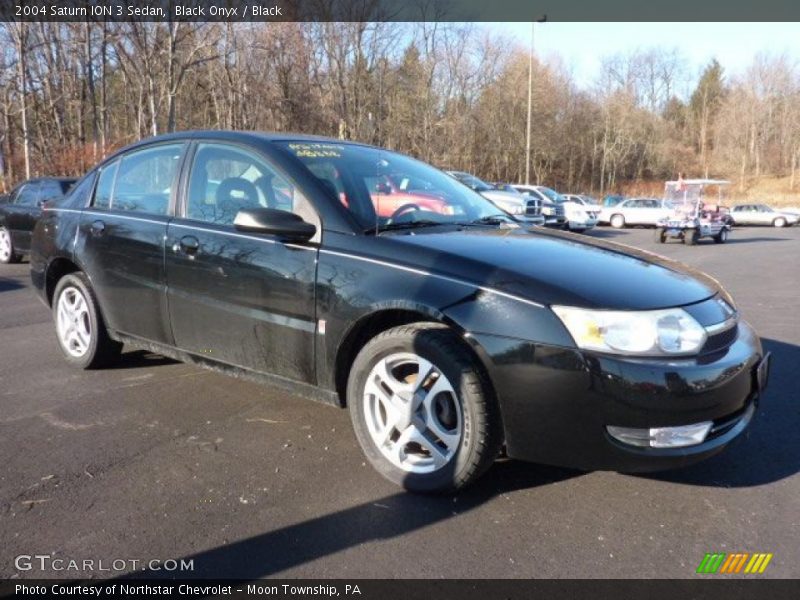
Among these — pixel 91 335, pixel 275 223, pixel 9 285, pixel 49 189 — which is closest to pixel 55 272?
pixel 91 335

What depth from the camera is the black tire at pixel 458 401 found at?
2812 millimetres

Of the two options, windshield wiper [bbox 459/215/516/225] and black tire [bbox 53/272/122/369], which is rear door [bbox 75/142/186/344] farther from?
windshield wiper [bbox 459/215/516/225]

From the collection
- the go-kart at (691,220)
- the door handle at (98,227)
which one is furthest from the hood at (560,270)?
the go-kart at (691,220)

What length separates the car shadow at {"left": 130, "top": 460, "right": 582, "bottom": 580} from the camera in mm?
2455

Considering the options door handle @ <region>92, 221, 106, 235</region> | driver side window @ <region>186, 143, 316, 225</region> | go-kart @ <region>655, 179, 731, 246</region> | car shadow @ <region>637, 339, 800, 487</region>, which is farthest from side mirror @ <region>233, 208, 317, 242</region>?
go-kart @ <region>655, 179, 731, 246</region>

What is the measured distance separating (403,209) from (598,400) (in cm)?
158

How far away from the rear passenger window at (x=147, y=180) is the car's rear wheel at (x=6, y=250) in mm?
8293

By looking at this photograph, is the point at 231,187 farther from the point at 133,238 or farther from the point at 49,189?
the point at 49,189

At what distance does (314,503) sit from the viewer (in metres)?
2.93

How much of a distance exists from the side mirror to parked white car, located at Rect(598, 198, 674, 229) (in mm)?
30704

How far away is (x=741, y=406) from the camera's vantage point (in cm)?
294

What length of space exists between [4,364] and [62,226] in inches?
46.1

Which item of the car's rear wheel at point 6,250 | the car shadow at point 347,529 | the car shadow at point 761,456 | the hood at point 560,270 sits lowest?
the car shadow at point 347,529

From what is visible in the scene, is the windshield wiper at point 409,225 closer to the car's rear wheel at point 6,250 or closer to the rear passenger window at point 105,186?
the rear passenger window at point 105,186
